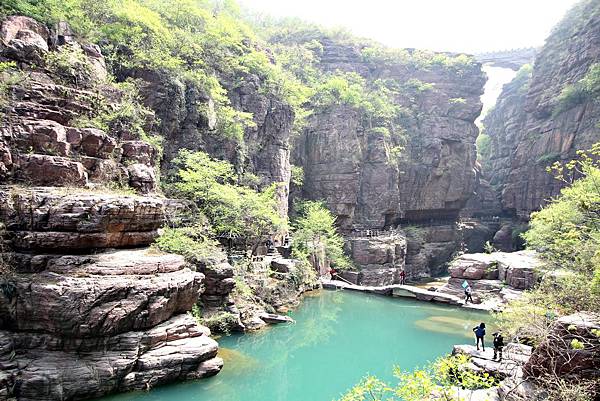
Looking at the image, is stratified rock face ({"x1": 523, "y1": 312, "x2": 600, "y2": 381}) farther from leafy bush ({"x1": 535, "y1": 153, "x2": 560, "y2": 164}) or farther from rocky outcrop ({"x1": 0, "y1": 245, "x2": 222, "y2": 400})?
leafy bush ({"x1": 535, "y1": 153, "x2": 560, "y2": 164})

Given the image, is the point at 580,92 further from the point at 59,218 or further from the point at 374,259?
the point at 59,218

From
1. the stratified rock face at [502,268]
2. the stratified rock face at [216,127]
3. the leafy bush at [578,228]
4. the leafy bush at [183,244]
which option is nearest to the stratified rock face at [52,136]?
the leafy bush at [183,244]

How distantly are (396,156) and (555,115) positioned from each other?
49.0 feet

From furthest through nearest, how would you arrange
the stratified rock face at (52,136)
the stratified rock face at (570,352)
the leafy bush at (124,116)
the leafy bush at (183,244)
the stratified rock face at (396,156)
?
the stratified rock face at (396,156), the leafy bush at (124,116), the leafy bush at (183,244), the stratified rock face at (52,136), the stratified rock face at (570,352)

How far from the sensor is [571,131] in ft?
112

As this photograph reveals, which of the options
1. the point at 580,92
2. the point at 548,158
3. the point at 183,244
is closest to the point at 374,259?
the point at 548,158

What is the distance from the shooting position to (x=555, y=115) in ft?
119

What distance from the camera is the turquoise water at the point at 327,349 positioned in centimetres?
1109

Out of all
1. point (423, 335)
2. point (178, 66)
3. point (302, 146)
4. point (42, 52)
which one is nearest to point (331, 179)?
point (302, 146)

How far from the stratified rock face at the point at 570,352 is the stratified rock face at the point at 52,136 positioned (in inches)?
536

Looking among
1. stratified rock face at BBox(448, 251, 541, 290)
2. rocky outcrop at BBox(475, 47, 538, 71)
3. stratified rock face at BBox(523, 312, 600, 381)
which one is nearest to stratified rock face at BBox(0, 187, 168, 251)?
stratified rock face at BBox(523, 312, 600, 381)

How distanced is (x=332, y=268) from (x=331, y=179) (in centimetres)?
876

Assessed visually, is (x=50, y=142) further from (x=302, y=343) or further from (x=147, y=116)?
(x=302, y=343)

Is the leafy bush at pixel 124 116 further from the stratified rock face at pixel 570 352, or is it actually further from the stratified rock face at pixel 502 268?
the stratified rock face at pixel 502 268
